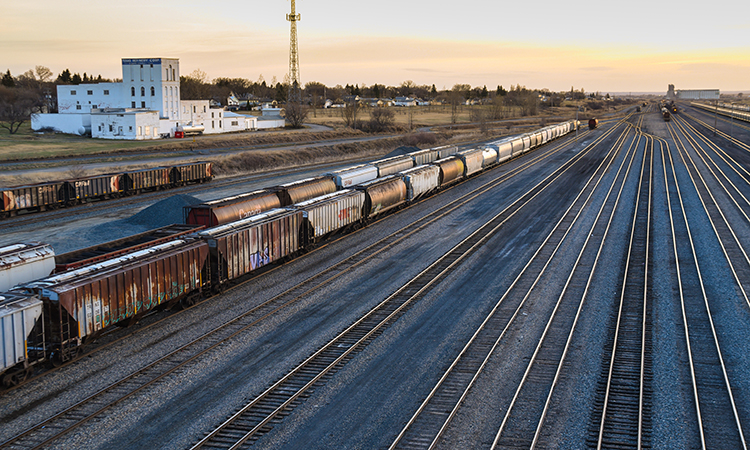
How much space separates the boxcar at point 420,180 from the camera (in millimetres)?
44969

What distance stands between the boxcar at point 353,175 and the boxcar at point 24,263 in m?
22.6

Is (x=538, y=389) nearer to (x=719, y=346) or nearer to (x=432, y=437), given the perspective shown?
(x=432, y=437)

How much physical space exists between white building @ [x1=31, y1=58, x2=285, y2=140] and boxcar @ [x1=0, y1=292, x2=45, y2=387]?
75.0 metres

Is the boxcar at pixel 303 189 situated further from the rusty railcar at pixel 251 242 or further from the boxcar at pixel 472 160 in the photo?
the boxcar at pixel 472 160

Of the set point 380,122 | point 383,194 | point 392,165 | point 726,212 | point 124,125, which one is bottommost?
point 726,212

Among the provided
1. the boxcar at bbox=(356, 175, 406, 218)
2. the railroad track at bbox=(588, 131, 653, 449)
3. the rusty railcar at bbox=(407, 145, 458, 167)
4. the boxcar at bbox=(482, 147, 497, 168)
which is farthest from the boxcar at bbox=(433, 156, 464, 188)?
the railroad track at bbox=(588, 131, 653, 449)

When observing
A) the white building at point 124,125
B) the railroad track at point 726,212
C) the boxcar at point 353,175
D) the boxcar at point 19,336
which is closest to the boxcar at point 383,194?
the boxcar at point 353,175

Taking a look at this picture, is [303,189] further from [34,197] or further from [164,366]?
[164,366]

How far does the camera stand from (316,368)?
1850 centimetres

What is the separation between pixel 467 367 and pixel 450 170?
3801cm

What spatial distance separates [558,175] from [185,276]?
49864 millimetres

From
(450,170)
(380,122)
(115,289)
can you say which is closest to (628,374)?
(115,289)

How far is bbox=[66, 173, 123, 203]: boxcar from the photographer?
45375 mm

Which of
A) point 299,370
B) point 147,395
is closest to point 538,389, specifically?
point 299,370
